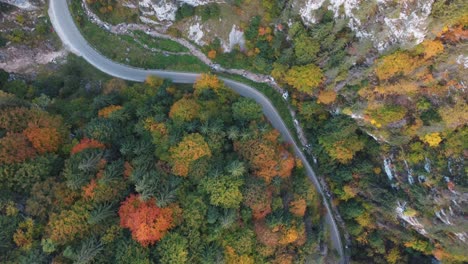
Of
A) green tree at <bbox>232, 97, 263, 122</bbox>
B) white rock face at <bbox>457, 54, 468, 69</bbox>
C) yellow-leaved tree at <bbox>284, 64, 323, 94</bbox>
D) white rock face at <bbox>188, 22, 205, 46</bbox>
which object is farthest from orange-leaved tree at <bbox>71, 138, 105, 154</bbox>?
white rock face at <bbox>457, 54, 468, 69</bbox>

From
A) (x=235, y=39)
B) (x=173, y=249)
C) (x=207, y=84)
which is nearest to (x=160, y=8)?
(x=235, y=39)

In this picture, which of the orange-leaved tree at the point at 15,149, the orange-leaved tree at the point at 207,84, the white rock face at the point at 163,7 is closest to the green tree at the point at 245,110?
the orange-leaved tree at the point at 207,84

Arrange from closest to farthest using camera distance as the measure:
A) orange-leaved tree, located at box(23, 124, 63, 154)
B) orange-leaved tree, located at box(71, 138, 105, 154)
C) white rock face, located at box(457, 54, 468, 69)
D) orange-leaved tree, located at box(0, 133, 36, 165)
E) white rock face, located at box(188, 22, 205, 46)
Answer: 1. white rock face, located at box(457, 54, 468, 69)
2. orange-leaved tree, located at box(0, 133, 36, 165)
3. orange-leaved tree, located at box(23, 124, 63, 154)
4. orange-leaved tree, located at box(71, 138, 105, 154)
5. white rock face, located at box(188, 22, 205, 46)

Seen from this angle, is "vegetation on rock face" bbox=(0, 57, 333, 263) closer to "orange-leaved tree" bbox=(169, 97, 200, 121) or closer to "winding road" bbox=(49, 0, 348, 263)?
"orange-leaved tree" bbox=(169, 97, 200, 121)

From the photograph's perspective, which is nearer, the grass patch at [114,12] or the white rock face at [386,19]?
the white rock face at [386,19]

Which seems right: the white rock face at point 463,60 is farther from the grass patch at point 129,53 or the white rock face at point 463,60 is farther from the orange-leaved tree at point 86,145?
the orange-leaved tree at point 86,145

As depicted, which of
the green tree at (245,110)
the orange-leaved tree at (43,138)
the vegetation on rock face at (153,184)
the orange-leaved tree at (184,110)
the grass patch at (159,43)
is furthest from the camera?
the grass patch at (159,43)

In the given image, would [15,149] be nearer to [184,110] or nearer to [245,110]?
[184,110]
